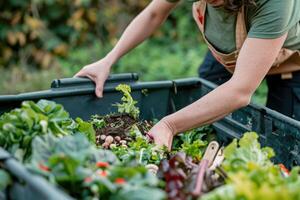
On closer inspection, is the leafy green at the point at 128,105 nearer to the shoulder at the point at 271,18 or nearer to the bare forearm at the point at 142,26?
the bare forearm at the point at 142,26

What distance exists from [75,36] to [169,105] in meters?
3.05

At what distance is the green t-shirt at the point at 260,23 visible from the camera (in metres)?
2.39

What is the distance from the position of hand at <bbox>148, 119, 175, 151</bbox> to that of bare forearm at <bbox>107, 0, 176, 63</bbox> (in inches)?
21.4

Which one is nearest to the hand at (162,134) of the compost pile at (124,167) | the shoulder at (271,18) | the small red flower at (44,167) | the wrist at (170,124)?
the wrist at (170,124)

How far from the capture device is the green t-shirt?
7.84 ft

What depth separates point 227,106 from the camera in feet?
8.19

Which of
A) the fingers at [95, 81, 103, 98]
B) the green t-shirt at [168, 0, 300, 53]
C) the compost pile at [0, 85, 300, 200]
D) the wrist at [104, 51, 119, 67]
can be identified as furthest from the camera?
the wrist at [104, 51, 119, 67]

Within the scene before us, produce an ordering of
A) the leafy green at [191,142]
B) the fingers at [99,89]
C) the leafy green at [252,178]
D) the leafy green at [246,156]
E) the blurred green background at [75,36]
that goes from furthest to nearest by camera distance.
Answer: the blurred green background at [75,36]
the fingers at [99,89]
the leafy green at [191,142]
the leafy green at [246,156]
the leafy green at [252,178]

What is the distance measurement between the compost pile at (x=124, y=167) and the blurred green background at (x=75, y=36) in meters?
3.31

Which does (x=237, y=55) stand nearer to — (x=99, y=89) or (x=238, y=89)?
(x=238, y=89)

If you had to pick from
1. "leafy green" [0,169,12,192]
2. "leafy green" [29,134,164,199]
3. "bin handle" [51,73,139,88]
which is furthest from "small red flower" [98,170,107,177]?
"bin handle" [51,73,139,88]

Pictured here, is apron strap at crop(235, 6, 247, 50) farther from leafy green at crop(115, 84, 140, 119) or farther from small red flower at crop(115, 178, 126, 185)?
small red flower at crop(115, 178, 126, 185)

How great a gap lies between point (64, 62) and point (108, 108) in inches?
116

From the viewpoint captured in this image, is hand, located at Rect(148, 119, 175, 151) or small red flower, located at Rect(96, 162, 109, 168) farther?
hand, located at Rect(148, 119, 175, 151)
